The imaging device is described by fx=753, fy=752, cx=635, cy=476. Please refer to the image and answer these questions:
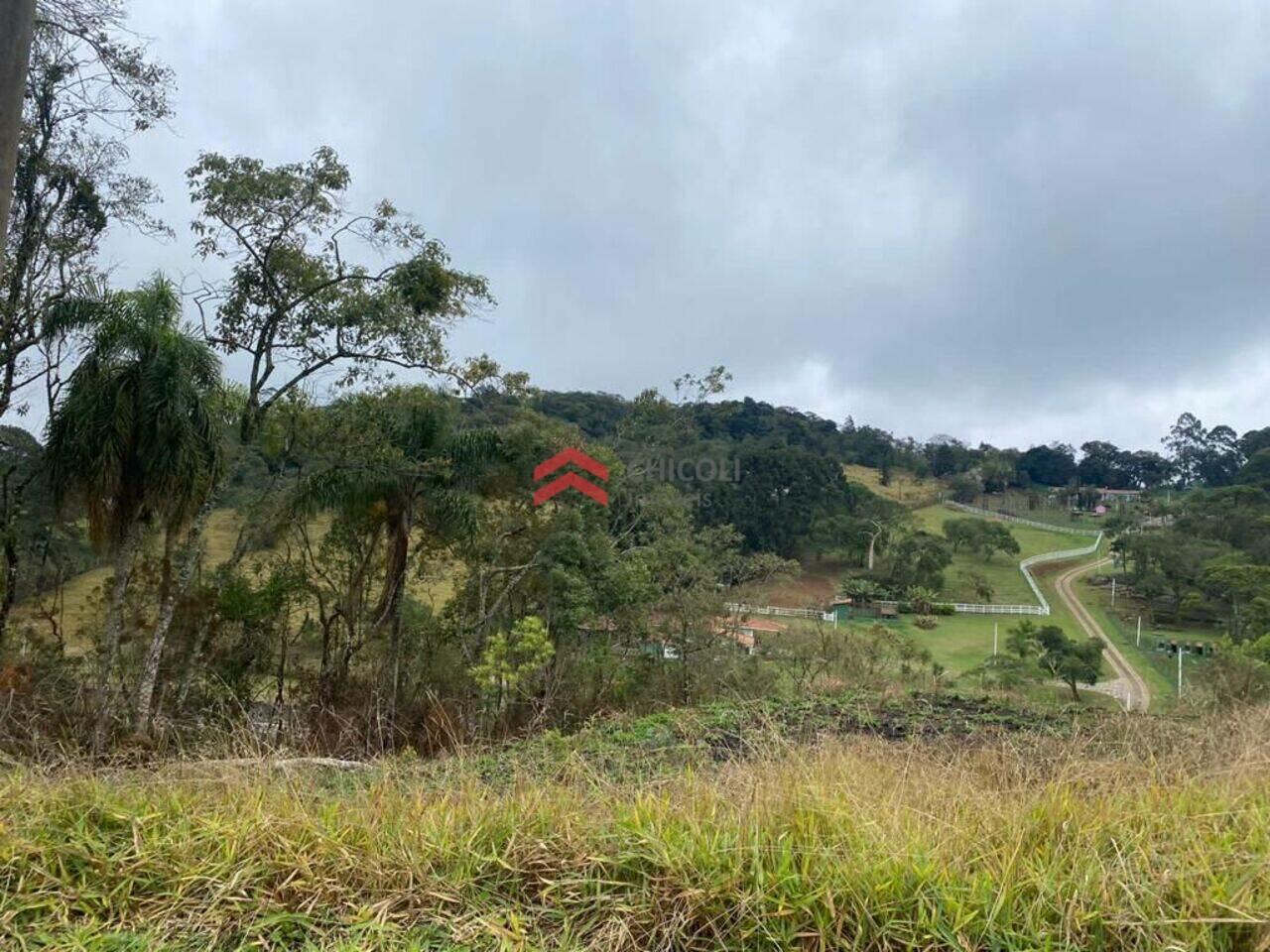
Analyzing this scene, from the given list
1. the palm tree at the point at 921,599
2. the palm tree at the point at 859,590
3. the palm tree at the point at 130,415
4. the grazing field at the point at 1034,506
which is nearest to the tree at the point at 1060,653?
the palm tree at the point at 921,599

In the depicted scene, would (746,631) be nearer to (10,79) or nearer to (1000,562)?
(10,79)

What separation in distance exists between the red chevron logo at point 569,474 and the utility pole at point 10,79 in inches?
343

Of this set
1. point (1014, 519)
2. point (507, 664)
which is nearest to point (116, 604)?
point (507, 664)

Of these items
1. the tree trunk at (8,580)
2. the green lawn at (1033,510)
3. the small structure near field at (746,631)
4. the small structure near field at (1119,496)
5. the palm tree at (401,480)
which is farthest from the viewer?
the green lawn at (1033,510)

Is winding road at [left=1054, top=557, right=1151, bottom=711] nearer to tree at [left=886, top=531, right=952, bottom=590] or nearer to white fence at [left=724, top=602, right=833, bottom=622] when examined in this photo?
tree at [left=886, top=531, right=952, bottom=590]

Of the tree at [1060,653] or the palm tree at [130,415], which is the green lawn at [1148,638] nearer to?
the tree at [1060,653]

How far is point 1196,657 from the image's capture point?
11.3m

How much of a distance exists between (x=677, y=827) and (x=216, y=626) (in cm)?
1069

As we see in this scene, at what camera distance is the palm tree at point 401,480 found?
32.1 feet

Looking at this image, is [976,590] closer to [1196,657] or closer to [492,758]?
[1196,657]

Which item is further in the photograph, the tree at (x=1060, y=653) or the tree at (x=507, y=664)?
the tree at (x=1060, y=653)

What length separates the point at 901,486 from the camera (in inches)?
1248

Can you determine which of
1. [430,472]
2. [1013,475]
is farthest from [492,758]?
[1013,475]

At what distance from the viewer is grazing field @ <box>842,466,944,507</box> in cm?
2863
